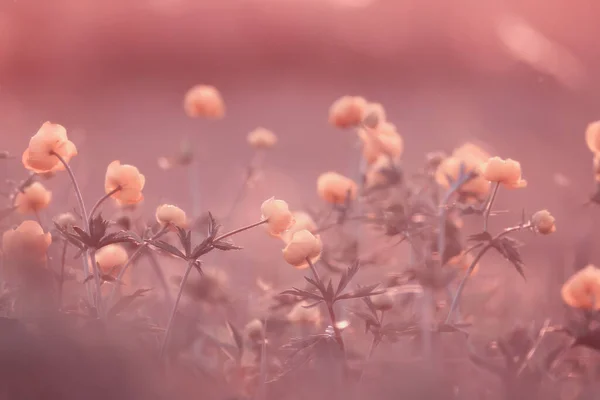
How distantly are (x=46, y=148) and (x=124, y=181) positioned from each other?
12 centimetres

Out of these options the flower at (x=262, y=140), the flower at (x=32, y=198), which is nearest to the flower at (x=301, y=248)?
the flower at (x=32, y=198)

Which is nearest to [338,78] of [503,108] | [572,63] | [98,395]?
[503,108]

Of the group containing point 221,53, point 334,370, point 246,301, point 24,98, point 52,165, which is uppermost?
point 221,53

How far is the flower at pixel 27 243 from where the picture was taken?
3.04 ft

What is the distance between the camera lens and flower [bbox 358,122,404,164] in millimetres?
1353

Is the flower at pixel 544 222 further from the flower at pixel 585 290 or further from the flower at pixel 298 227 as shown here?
the flower at pixel 298 227

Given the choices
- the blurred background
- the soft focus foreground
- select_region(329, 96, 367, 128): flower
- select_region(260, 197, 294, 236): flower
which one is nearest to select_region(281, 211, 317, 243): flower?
the soft focus foreground

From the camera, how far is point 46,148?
3.21 feet

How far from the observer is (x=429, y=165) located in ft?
4.30

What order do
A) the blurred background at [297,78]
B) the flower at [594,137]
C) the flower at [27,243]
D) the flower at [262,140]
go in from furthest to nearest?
1. the blurred background at [297,78]
2. the flower at [262,140]
3. the flower at [594,137]
4. the flower at [27,243]

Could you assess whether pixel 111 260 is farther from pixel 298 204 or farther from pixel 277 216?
pixel 298 204

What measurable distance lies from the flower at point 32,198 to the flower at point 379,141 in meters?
0.62

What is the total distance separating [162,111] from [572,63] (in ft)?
8.10

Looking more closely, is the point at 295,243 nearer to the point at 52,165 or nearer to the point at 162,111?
the point at 52,165
